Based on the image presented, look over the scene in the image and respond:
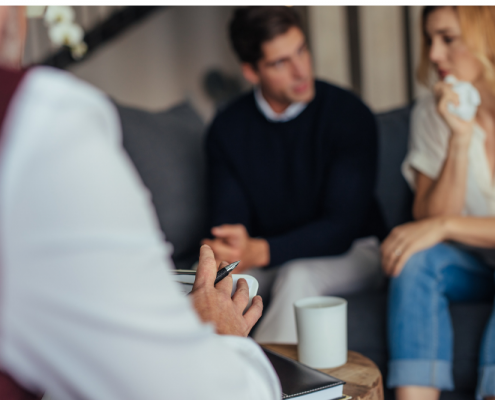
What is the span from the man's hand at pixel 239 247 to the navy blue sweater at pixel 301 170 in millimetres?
144

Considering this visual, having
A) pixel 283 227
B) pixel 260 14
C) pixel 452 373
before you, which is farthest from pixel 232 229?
pixel 260 14

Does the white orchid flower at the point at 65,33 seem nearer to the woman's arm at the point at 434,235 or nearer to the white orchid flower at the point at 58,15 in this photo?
the white orchid flower at the point at 58,15

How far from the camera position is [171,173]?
5.84 feet

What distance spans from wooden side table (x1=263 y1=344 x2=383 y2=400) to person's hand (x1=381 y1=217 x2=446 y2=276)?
0.35m

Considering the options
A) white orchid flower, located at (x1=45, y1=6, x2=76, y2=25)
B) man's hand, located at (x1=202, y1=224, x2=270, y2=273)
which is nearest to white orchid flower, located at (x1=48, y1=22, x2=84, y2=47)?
white orchid flower, located at (x1=45, y1=6, x2=76, y2=25)

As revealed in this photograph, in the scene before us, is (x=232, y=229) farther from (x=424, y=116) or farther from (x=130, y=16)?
(x=130, y=16)

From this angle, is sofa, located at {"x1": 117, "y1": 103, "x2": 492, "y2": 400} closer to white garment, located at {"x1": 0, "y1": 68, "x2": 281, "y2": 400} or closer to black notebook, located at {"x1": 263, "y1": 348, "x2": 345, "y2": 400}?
black notebook, located at {"x1": 263, "y1": 348, "x2": 345, "y2": 400}

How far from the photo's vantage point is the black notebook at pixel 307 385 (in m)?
0.66

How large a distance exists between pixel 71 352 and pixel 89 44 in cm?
409

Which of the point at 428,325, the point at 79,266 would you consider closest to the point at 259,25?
the point at 428,325

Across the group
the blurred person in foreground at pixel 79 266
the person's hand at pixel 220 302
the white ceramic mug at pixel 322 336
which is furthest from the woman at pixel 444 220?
the blurred person in foreground at pixel 79 266

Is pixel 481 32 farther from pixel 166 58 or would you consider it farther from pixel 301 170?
pixel 166 58

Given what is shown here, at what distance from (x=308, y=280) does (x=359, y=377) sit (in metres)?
0.59

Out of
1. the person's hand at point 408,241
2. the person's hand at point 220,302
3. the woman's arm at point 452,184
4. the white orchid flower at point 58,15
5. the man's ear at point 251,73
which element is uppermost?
the white orchid flower at point 58,15
